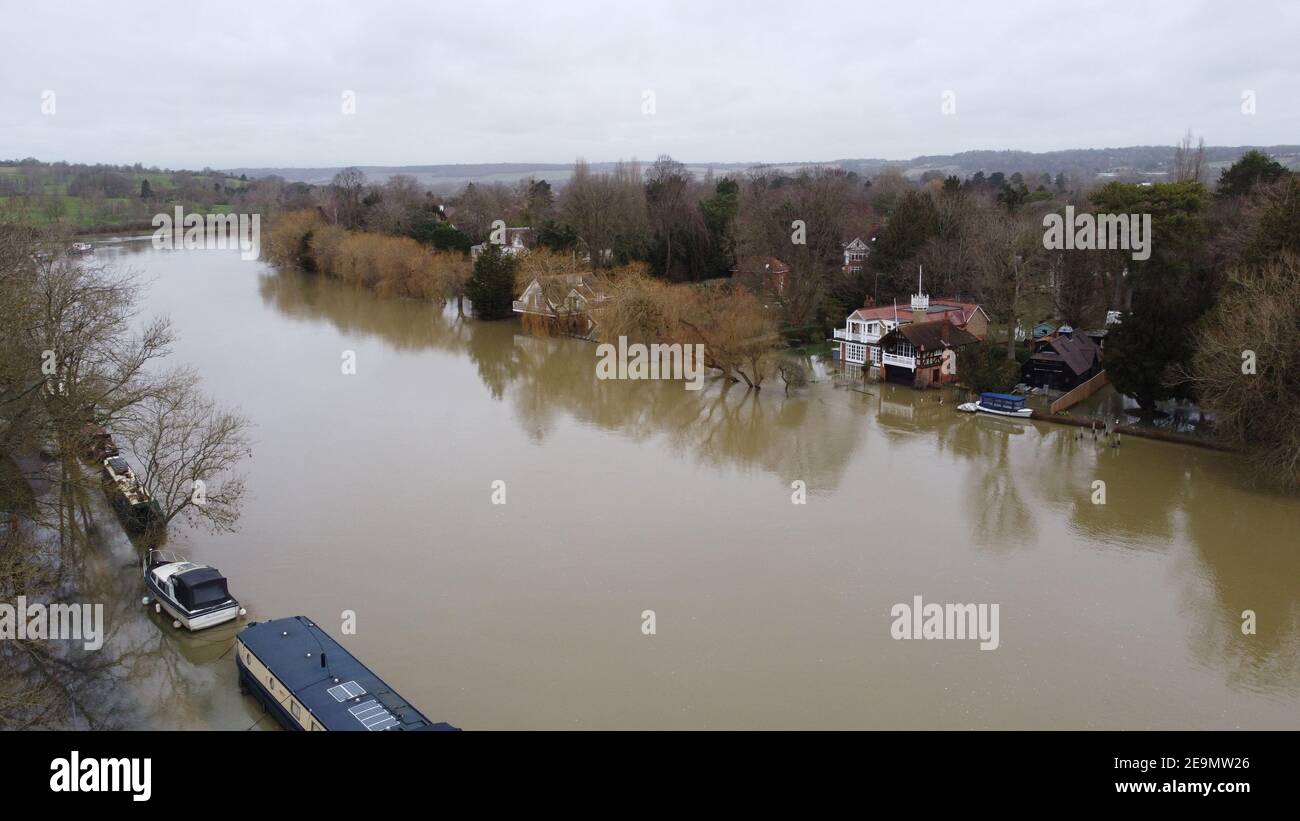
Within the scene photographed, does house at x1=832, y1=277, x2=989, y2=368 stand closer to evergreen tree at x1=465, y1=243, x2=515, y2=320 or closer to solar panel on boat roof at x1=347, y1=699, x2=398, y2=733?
evergreen tree at x1=465, y1=243, x2=515, y2=320

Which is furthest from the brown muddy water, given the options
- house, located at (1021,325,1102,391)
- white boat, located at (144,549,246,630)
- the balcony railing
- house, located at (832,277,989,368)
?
the balcony railing

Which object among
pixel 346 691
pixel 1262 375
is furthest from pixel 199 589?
pixel 1262 375

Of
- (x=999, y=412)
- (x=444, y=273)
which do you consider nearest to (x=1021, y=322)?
(x=999, y=412)

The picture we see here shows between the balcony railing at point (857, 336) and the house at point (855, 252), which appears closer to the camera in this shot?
the balcony railing at point (857, 336)

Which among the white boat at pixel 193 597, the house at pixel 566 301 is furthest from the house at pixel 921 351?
the white boat at pixel 193 597

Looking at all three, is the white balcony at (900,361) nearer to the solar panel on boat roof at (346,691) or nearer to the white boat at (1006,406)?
A: the white boat at (1006,406)

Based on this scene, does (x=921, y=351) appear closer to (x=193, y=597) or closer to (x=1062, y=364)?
(x=1062, y=364)
